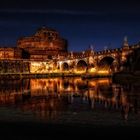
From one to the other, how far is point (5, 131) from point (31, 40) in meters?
134

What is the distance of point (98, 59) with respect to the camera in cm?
10200

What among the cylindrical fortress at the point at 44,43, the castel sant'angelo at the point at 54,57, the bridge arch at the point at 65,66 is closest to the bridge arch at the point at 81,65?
A: the castel sant'angelo at the point at 54,57

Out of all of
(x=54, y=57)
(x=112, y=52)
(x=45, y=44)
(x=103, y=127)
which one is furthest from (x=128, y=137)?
(x=45, y=44)

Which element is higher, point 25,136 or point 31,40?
point 31,40

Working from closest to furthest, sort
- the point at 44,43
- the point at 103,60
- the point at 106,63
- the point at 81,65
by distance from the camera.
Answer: the point at 103,60 → the point at 106,63 → the point at 81,65 → the point at 44,43

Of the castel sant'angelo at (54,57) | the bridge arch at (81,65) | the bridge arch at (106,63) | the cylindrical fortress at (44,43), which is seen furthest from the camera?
the cylindrical fortress at (44,43)

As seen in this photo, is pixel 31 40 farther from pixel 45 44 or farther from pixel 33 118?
pixel 33 118

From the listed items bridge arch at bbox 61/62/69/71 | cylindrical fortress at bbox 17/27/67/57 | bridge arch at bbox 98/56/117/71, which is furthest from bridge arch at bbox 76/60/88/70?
cylindrical fortress at bbox 17/27/67/57

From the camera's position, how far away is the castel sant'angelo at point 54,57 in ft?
286

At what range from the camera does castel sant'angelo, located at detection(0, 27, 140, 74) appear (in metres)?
87.1

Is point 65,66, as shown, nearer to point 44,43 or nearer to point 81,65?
point 81,65

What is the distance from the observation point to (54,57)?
14125 cm

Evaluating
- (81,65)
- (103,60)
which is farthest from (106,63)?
(81,65)

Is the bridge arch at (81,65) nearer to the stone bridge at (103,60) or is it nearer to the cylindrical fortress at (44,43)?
the stone bridge at (103,60)
